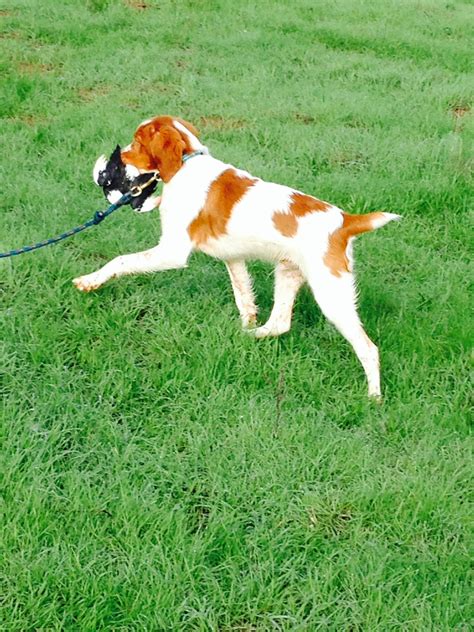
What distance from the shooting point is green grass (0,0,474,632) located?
2635mm

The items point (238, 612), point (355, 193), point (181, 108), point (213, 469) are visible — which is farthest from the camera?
point (181, 108)

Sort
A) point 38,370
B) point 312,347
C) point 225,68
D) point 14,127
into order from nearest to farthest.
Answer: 1. point 38,370
2. point 312,347
3. point 14,127
4. point 225,68

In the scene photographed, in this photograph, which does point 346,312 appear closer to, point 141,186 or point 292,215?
point 292,215

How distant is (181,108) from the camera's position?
7.22 metres

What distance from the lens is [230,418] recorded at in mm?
3402

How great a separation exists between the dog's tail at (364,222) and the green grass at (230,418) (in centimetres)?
65

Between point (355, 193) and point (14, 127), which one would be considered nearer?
point (355, 193)

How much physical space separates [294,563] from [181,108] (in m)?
5.27

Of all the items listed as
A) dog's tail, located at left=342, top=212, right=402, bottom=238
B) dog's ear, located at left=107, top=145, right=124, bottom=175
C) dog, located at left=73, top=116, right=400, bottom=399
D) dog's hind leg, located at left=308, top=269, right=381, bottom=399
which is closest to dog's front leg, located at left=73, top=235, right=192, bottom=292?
dog, located at left=73, top=116, right=400, bottom=399

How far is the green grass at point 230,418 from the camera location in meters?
2.63

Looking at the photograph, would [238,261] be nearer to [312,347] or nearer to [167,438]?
[312,347]

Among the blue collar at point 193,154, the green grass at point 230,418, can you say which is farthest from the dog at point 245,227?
the green grass at point 230,418

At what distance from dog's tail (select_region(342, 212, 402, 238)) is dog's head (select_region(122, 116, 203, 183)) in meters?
0.87

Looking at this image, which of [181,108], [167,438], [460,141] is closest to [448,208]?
[460,141]
